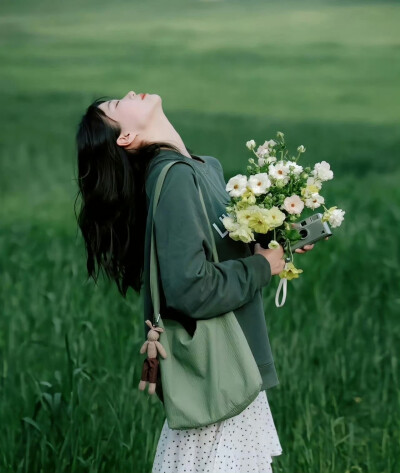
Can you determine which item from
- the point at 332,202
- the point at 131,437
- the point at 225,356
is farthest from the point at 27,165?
the point at 225,356

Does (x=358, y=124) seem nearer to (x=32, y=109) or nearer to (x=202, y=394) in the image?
(x=32, y=109)

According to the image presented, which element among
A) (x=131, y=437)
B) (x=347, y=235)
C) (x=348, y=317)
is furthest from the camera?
(x=347, y=235)

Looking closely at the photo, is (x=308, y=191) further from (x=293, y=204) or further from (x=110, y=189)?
(x=110, y=189)

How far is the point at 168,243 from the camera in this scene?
94.9 inches

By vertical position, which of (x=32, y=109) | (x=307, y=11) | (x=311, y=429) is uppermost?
(x=307, y=11)

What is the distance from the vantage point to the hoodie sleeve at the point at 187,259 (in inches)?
94.4

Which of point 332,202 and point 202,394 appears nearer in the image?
point 202,394

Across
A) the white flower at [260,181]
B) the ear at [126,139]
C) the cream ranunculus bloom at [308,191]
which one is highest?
the ear at [126,139]

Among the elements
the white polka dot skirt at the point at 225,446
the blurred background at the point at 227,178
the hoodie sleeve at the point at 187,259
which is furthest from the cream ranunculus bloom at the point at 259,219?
the blurred background at the point at 227,178

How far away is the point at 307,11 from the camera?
24.0ft

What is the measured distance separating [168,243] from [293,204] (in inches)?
11.4

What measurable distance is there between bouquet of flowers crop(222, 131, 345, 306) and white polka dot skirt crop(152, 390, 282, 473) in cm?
35

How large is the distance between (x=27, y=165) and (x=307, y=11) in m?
2.08

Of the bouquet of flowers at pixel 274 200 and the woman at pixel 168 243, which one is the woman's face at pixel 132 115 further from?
the bouquet of flowers at pixel 274 200
